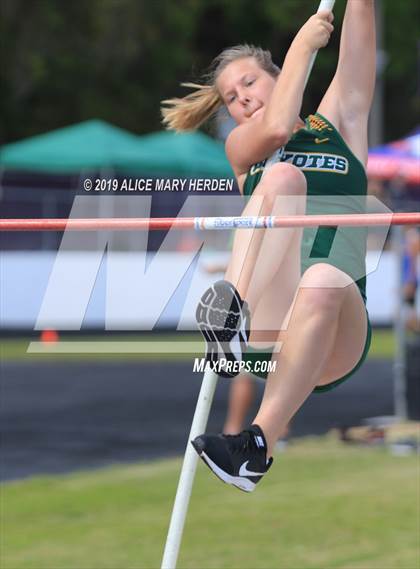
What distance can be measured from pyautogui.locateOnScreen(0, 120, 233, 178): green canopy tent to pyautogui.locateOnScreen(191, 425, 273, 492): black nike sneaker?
16.6m

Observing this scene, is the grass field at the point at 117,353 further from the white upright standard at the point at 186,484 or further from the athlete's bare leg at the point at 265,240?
the athlete's bare leg at the point at 265,240

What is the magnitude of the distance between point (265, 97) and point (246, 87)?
8 cm

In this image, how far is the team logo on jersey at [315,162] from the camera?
14.7ft

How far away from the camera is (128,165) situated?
2094 cm

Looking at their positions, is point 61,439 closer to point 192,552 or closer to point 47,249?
point 192,552

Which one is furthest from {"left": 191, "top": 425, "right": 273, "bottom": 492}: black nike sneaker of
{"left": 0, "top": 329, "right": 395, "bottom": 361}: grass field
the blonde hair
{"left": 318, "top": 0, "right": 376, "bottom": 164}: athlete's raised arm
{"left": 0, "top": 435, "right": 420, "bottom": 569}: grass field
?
{"left": 0, "top": 329, "right": 395, "bottom": 361}: grass field

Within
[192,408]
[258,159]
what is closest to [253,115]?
[258,159]

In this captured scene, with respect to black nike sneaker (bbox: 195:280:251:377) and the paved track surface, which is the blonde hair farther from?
the paved track surface

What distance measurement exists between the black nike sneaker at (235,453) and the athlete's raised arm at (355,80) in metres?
1.13

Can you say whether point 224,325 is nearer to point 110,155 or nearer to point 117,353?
point 117,353

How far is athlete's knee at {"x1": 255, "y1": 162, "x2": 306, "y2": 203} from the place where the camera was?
13.9 ft

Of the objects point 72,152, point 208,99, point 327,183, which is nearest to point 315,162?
point 327,183

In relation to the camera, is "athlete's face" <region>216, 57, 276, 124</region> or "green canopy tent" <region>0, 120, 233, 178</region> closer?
"athlete's face" <region>216, 57, 276, 124</region>

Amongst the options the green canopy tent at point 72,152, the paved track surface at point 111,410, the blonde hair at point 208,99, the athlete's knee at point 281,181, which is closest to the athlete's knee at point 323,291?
the athlete's knee at point 281,181
